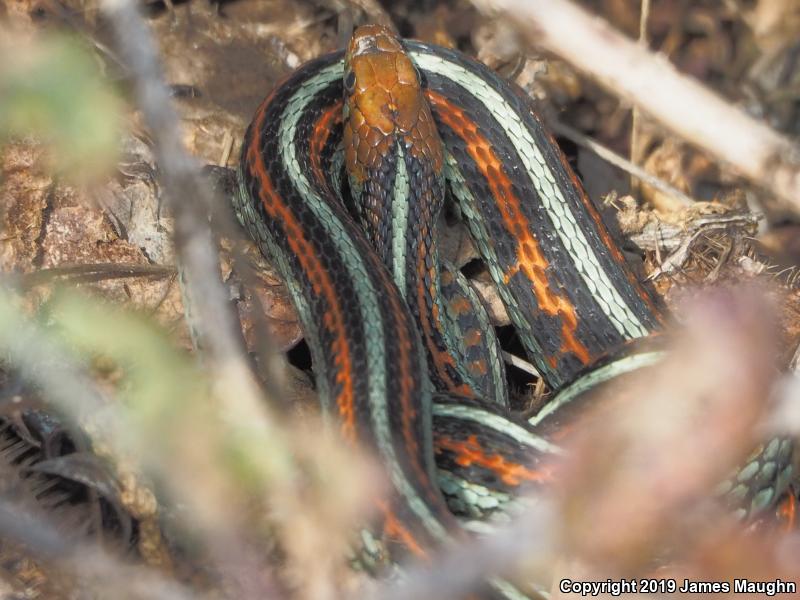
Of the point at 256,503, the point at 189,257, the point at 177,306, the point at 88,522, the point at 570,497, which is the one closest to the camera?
the point at 570,497

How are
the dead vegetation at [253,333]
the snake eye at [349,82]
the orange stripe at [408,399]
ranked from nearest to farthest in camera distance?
the dead vegetation at [253,333] < the orange stripe at [408,399] < the snake eye at [349,82]

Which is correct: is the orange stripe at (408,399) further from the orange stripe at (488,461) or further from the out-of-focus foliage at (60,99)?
the out-of-focus foliage at (60,99)

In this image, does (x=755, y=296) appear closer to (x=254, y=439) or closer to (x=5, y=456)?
(x=254, y=439)

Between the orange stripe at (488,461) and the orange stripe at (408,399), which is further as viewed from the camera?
the orange stripe at (488,461)

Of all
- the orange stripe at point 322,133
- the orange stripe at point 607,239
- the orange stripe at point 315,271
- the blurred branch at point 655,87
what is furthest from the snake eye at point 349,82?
the blurred branch at point 655,87

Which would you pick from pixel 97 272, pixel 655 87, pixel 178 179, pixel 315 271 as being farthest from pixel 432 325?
pixel 178 179

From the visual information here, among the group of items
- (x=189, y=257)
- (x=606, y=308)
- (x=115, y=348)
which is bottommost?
(x=115, y=348)

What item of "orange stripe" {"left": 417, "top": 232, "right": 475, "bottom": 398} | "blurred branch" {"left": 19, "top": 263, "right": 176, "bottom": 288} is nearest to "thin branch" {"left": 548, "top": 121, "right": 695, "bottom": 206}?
"orange stripe" {"left": 417, "top": 232, "right": 475, "bottom": 398}

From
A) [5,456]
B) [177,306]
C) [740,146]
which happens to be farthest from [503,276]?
[740,146]
